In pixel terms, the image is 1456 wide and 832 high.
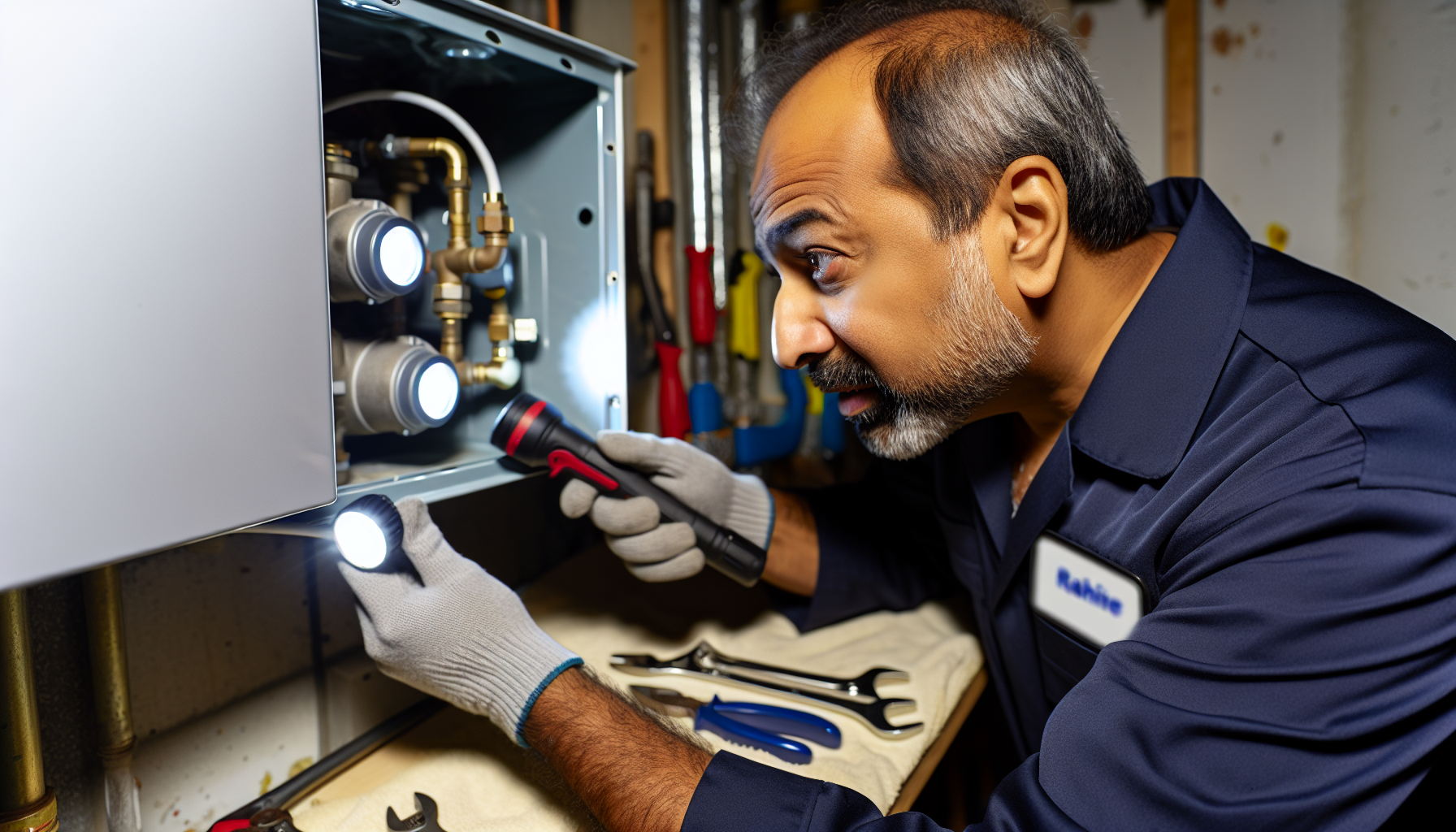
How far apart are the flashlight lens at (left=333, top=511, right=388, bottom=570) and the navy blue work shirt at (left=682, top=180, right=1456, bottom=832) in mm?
298

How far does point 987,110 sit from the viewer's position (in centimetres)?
70

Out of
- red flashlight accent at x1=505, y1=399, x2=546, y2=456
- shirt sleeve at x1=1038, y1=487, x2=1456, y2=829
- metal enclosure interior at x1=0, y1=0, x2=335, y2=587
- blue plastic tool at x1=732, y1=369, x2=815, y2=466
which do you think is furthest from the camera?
blue plastic tool at x1=732, y1=369, x2=815, y2=466

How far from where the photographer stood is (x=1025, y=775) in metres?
0.57

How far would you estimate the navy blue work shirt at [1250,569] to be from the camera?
504 millimetres

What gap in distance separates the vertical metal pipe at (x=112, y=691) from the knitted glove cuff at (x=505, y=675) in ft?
0.80

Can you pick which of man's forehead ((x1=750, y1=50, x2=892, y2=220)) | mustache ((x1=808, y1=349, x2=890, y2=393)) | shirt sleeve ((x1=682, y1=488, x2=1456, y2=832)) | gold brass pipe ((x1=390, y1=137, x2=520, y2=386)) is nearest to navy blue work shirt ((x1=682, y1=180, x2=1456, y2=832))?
shirt sleeve ((x1=682, y1=488, x2=1456, y2=832))

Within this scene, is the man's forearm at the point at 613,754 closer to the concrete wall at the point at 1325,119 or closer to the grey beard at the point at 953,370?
the grey beard at the point at 953,370

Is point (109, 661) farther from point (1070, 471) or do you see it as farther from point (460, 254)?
point (1070, 471)

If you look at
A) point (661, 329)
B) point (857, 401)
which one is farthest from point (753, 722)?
point (661, 329)

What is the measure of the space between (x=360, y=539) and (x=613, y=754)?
0.83 ft

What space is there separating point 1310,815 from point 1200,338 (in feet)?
1.30

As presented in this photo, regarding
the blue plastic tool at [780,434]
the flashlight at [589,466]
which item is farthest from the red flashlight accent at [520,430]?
the blue plastic tool at [780,434]

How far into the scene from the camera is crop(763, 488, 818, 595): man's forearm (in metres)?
1.00

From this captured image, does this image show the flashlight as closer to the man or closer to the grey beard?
the man
